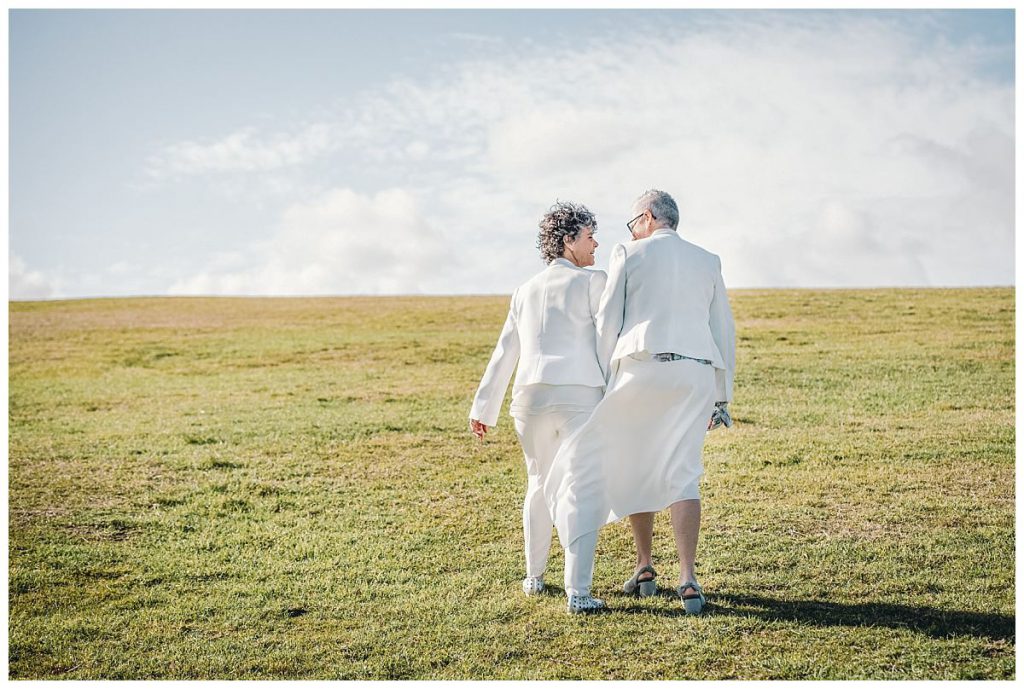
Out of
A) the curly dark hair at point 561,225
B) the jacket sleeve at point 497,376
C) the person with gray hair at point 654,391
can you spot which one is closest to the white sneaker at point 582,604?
the person with gray hair at point 654,391

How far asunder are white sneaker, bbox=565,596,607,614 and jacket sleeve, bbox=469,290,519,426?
143 cm

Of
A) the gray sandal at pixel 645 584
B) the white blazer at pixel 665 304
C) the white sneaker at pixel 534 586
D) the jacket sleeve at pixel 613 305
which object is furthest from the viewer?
the white sneaker at pixel 534 586

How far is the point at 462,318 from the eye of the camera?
124 feet

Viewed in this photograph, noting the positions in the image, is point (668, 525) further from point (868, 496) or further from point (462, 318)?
point (462, 318)

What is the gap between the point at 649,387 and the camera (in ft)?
21.7

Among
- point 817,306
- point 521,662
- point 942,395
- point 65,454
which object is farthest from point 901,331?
point 521,662

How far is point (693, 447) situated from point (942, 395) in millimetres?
12927

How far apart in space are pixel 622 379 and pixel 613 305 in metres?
0.52

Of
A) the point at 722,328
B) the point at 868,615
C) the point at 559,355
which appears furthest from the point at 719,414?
the point at 868,615

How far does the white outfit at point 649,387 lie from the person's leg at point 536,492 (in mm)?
220

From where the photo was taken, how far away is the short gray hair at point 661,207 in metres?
6.88

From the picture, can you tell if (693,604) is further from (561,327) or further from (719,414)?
(561,327)

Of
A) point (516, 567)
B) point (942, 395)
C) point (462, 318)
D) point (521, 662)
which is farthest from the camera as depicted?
point (462, 318)

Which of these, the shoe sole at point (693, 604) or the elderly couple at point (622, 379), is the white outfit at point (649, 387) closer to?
the elderly couple at point (622, 379)
